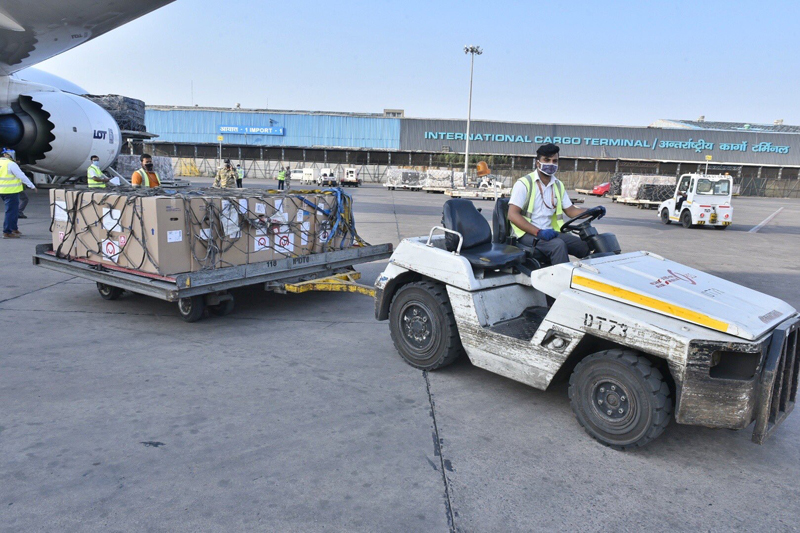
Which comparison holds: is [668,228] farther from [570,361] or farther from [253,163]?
[253,163]

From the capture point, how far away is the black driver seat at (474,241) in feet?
15.3

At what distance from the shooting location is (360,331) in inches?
244

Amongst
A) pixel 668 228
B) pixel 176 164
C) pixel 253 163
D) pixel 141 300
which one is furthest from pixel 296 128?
pixel 141 300

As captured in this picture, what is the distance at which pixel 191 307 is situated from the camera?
6.19 meters

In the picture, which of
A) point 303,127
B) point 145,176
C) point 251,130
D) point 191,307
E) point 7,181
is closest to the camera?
point 191,307

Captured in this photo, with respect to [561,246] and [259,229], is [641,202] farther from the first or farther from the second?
[561,246]

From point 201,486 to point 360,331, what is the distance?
321 centimetres

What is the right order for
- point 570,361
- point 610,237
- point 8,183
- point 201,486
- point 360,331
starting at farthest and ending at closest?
1. point 8,183
2. point 360,331
3. point 610,237
4. point 570,361
5. point 201,486

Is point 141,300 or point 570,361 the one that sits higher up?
point 570,361

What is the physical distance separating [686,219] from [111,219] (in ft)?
64.5

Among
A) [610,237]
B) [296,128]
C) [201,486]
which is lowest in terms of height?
[201,486]

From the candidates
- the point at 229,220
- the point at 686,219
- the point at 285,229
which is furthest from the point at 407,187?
the point at 229,220

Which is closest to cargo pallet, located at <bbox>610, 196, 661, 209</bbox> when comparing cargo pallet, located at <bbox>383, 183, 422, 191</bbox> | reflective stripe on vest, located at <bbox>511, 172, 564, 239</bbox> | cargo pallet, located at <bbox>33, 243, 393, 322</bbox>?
cargo pallet, located at <bbox>383, 183, 422, 191</bbox>

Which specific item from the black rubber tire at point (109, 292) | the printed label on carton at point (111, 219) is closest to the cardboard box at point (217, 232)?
the printed label on carton at point (111, 219)
